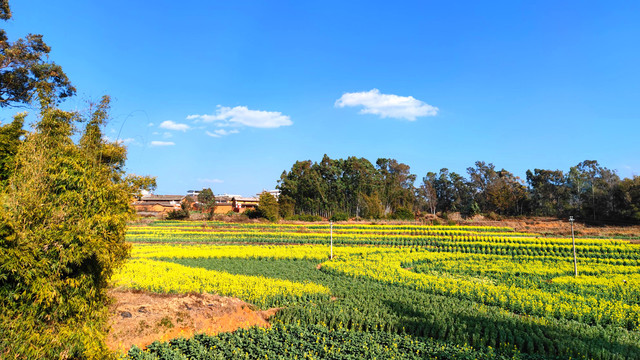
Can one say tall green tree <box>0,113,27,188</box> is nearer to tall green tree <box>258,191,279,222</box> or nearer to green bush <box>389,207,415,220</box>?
tall green tree <box>258,191,279,222</box>

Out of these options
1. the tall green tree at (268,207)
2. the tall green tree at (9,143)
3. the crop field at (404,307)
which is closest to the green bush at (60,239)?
the tall green tree at (9,143)

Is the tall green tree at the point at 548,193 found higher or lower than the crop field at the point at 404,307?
higher

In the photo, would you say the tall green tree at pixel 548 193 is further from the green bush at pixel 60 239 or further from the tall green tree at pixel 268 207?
the green bush at pixel 60 239

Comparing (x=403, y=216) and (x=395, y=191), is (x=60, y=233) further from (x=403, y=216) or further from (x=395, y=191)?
(x=395, y=191)

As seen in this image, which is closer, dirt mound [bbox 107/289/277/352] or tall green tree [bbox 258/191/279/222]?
dirt mound [bbox 107/289/277/352]

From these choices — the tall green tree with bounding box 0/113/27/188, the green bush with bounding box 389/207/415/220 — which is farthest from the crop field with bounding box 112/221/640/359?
the green bush with bounding box 389/207/415/220

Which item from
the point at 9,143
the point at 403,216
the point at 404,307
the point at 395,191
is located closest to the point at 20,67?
the point at 9,143

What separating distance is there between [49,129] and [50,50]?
40.8ft

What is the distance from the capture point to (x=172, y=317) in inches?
330

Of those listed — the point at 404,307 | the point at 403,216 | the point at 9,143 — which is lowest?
the point at 404,307

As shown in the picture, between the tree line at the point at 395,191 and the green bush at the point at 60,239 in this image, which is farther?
the tree line at the point at 395,191

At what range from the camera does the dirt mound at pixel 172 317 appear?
7.49 meters

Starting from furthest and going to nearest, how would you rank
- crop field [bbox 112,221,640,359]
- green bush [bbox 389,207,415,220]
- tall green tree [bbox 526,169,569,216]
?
tall green tree [bbox 526,169,569,216], green bush [bbox 389,207,415,220], crop field [bbox 112,221,640,359]

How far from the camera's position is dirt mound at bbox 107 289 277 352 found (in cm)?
749
